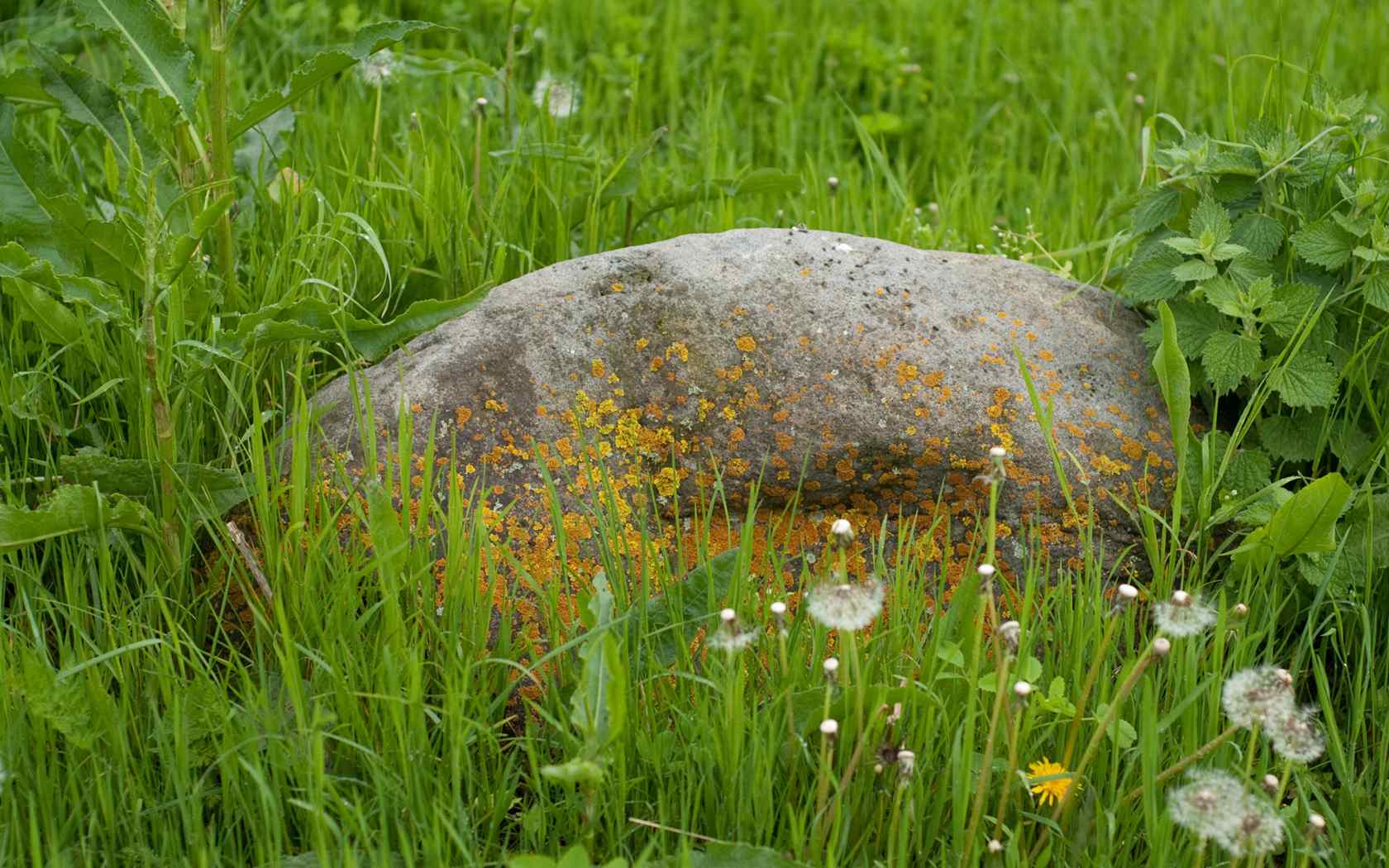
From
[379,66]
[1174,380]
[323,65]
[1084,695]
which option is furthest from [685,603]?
[379,66]

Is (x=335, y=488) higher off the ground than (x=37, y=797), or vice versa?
(x=335, y=488)

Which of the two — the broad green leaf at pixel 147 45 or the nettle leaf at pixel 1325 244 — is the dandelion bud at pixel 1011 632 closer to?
the nettle leaf at pixel 1325 244

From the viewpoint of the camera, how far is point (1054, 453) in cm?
242

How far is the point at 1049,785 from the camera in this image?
199 centimetres

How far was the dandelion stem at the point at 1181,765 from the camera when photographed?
5.89 feet

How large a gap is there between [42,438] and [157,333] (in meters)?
0.40

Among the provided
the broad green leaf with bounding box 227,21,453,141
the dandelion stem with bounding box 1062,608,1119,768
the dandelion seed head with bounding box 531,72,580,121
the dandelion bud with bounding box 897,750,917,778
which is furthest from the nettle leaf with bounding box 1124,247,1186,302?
the dandelion seed head with bounding box 531,72,580,121

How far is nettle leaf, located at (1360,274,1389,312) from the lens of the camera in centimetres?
261

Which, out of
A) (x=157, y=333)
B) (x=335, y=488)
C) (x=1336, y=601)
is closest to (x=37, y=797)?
(x=335, y=488)

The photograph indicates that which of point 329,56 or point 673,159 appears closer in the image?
point 329,56

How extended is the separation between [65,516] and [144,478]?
0.55ft

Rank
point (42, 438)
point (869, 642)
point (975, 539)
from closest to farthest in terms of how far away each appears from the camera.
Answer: point (869, 642) → point (975, 539) → point (42, 438)

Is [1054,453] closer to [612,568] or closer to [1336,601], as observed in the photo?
[1336,601]

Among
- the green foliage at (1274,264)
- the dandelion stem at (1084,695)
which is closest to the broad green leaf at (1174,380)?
the green foliage at (1274,264)
